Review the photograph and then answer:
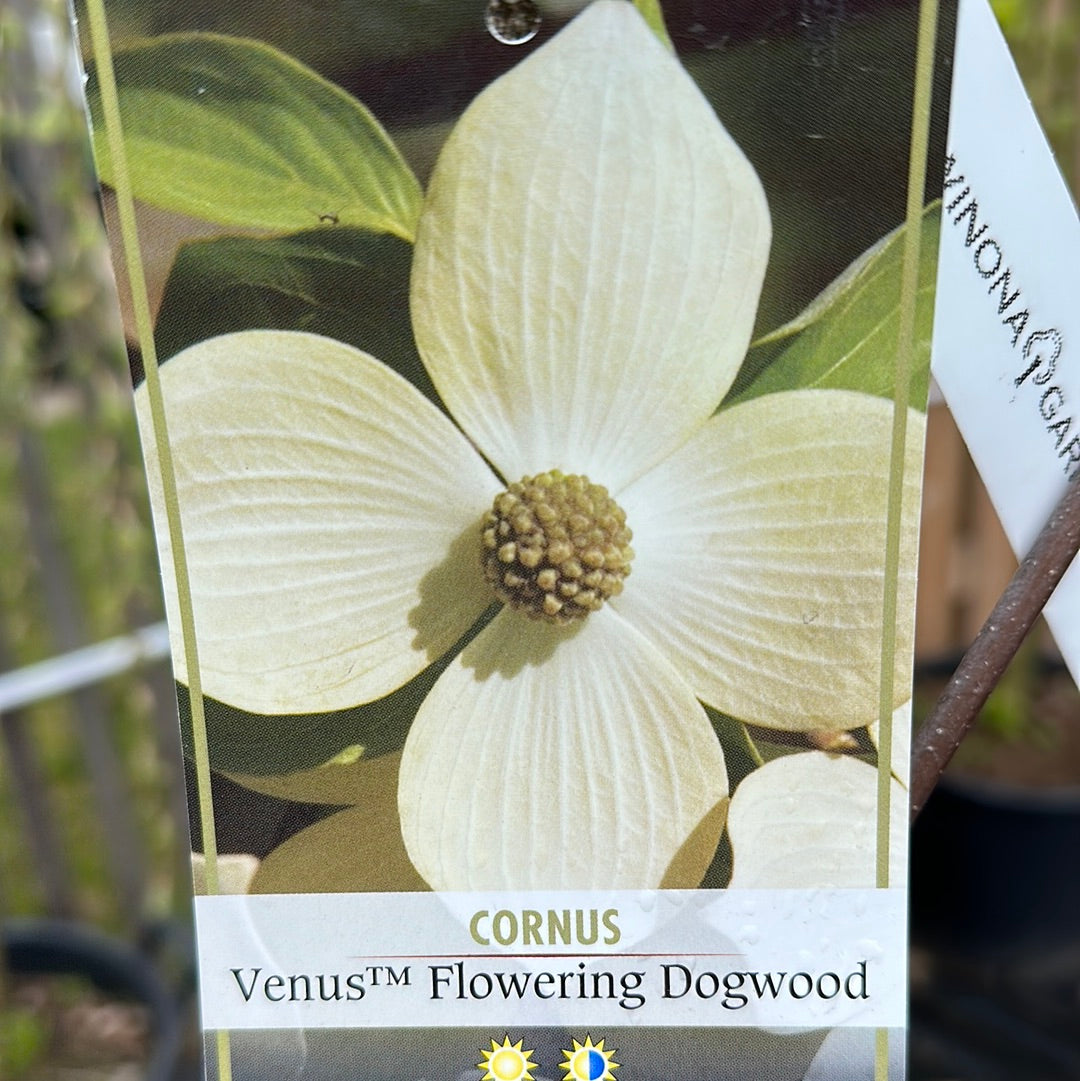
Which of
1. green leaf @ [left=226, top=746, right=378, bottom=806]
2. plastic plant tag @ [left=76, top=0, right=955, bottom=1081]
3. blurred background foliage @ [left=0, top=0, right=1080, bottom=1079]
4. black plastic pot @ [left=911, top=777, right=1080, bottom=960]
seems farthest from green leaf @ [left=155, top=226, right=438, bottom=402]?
black plastic pot @ [left=911, top=777, right=1080, bottom=960]

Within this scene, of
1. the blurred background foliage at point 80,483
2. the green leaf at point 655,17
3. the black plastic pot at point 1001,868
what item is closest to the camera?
the green leaf at point 655,17

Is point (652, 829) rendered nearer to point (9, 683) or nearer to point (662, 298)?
point (662, 298)

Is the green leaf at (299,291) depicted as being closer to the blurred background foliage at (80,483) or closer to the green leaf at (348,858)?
the green leaf at (348,858)

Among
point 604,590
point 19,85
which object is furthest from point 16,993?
point 604,590

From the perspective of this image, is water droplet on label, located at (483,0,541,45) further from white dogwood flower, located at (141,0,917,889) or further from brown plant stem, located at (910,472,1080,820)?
brown plant stem, located at (910,472,1080,820)

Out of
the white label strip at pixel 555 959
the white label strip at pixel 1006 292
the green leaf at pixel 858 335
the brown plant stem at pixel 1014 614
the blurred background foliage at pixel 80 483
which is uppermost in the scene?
the blurred background foliage at pixel 80 483

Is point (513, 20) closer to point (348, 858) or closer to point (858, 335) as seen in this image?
point (858, 335)

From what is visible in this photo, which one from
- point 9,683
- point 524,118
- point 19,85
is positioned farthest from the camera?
point 9,683

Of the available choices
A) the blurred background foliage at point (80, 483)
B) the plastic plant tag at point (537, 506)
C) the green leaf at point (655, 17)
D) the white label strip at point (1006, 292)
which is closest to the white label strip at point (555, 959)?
the plastic plant tag at point (537, 506)
